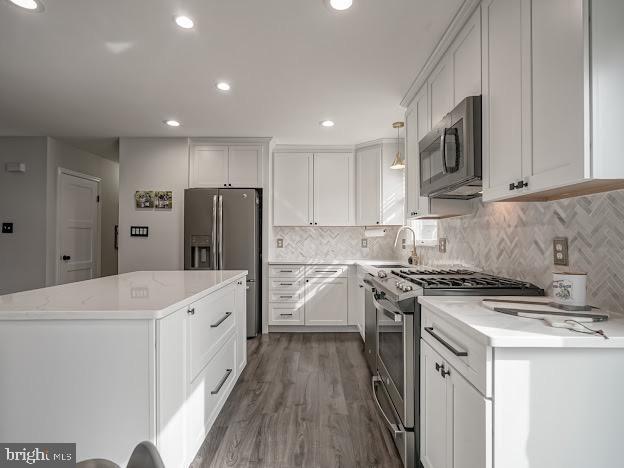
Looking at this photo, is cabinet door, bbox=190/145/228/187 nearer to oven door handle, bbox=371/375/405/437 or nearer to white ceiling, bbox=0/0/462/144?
white ceiling, bbox=0/0/462/144

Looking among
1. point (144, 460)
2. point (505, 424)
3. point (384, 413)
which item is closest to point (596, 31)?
point (505, 424)

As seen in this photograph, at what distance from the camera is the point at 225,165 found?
4.27 metres

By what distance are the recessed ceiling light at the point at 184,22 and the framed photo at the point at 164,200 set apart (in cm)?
254

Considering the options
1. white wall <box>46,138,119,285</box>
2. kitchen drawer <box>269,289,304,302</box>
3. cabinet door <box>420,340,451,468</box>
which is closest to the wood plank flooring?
cabinet door <box>420,340,451,468</box>

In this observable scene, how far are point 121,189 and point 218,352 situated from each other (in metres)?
3.06

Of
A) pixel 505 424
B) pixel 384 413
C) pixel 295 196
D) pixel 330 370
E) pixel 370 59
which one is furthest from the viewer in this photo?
pixel 295 196

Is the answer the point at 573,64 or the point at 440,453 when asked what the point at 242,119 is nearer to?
the point at 573,64

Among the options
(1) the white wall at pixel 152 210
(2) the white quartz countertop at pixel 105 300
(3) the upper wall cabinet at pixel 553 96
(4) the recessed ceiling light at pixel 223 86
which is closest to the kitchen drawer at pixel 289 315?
(1) the white wall at pixel 152 210

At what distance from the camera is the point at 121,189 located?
4219mm

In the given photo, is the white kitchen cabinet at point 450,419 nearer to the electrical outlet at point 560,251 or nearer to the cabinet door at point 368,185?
the electrical outlet at point 560,251

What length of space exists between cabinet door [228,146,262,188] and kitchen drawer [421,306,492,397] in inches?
125

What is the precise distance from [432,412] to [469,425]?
391 mm

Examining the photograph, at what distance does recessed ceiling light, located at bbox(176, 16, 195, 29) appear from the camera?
193 centimetres

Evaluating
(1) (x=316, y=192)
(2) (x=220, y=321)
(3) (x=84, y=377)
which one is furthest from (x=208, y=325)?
(1) (x=316, y=192)
